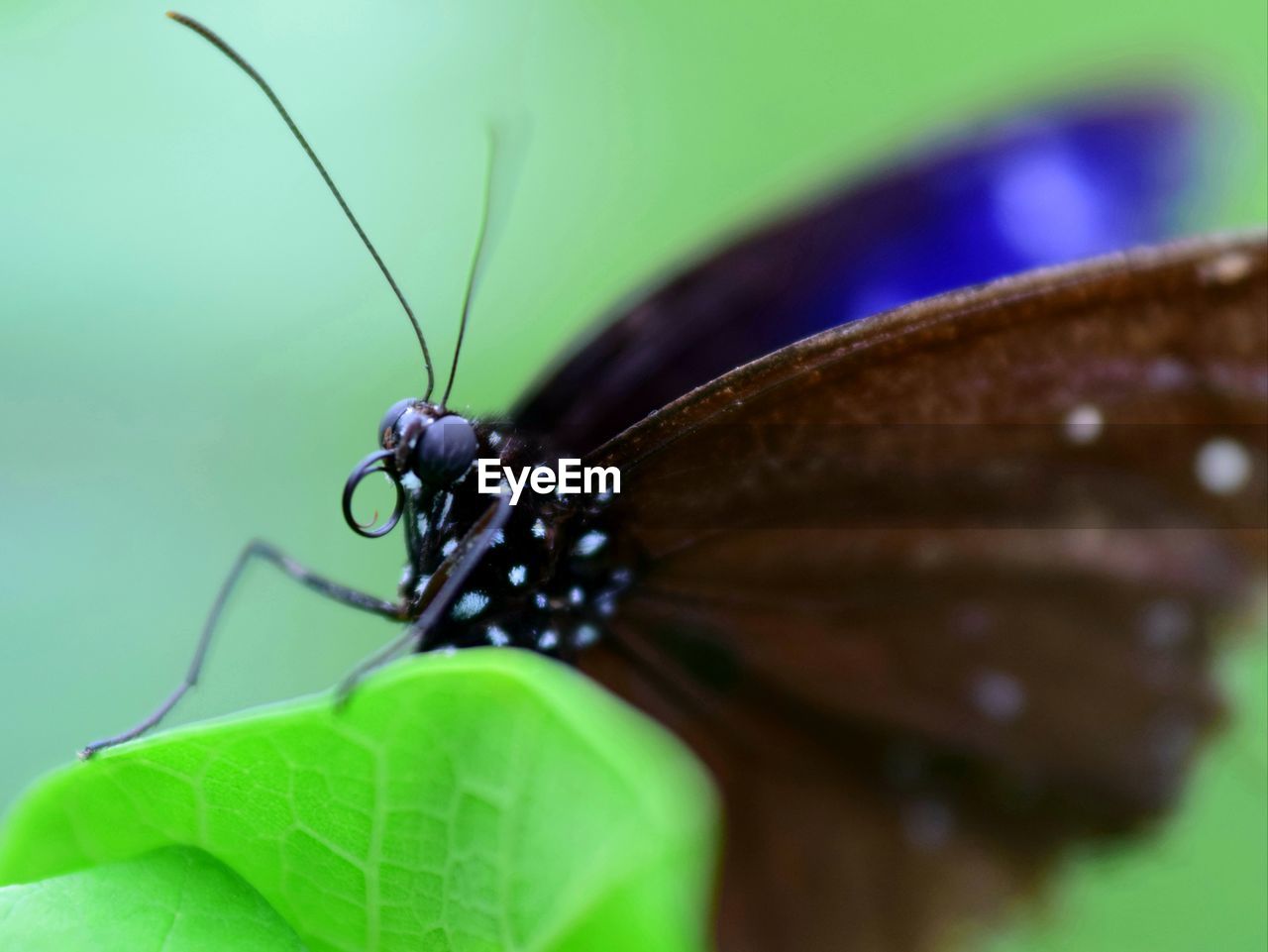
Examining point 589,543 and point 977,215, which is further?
point 977,215

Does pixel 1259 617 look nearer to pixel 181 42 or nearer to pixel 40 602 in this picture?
pixel 40 602

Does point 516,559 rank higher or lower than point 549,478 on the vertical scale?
lower

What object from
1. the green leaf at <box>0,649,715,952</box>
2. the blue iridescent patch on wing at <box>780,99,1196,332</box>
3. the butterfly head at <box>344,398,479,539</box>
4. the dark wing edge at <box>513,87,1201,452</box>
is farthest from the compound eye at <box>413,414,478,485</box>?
the blue iridescent patch on wing at <box>780,99,1196,332</box>

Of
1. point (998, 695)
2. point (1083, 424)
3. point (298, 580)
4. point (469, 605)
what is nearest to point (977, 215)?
point (1083, 424)

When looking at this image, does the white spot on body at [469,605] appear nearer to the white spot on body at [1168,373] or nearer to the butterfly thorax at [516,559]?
the butterfly thorax at [516,559]

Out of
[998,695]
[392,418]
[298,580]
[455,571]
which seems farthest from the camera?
[998,695]

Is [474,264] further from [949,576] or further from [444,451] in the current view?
[949,576]

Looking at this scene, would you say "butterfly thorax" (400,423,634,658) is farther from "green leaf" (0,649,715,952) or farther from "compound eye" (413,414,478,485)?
"green leaf" (0,649,715,952)

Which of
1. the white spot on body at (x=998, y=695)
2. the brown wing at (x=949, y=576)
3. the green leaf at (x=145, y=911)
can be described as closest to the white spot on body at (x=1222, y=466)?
the brown wing at (x=949, y=576)
